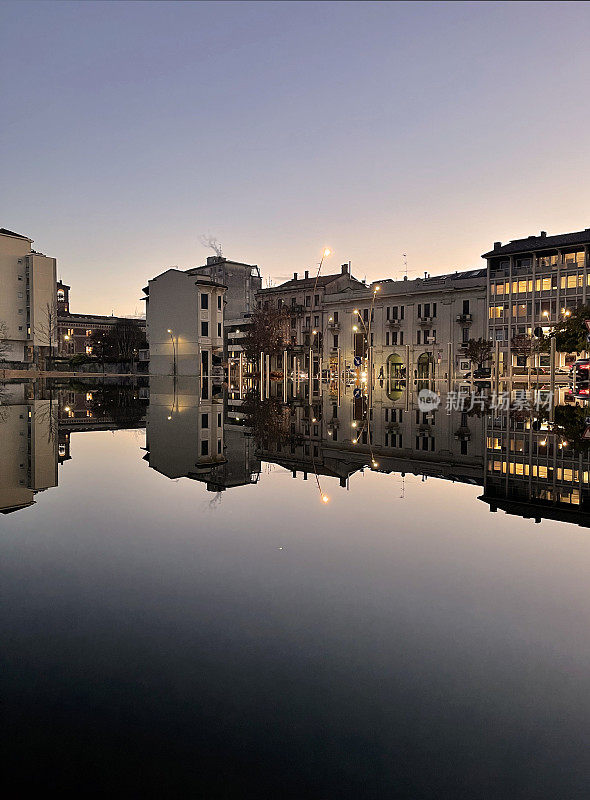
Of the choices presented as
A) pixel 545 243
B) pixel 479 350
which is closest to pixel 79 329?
pixel 479 350

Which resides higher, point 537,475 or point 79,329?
point 79,329

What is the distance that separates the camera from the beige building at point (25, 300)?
84.9m

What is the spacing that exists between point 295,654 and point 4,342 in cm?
9123

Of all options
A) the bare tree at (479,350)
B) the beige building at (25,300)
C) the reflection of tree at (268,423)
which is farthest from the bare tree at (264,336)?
the reflection of tree at (268,423)

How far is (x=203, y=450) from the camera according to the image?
14.3m

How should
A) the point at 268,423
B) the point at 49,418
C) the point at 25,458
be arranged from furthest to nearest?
the point at 268,423
the point at 49,418
the point at 25,458

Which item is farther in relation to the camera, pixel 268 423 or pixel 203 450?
pixel 268 423

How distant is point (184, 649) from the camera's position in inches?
142

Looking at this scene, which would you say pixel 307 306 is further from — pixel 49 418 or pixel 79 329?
pixel 79 329

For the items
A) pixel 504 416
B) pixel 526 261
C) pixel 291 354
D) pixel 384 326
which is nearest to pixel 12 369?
pixel 291 354

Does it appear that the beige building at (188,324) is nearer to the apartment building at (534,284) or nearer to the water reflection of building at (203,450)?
the apartment building at (534,284)

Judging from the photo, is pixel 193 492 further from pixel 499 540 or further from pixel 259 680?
pixel 259 680

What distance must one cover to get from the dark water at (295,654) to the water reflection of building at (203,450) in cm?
305

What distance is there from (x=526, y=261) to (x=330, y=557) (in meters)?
66.3
